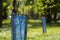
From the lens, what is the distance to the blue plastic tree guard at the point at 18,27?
275 inches

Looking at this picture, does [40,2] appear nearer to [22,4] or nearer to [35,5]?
[35,5]

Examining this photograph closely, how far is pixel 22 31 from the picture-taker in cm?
717

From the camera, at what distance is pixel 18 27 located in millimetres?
7102

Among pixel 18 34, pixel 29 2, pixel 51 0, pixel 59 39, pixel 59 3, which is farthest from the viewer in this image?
pixel 29 2

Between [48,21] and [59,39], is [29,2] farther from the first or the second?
[59,39]

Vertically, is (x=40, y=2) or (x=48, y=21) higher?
(x=40, y=2)

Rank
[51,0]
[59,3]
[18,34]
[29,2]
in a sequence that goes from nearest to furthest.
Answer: [18,34], [51,0], [59,3], [29,2]

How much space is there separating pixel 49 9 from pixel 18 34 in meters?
28.9

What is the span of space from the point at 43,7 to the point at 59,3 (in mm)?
2827

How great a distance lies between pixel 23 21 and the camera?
7184mm

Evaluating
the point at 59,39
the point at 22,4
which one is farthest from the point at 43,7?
the point at 59,39

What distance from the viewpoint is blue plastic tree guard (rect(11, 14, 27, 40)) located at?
6.98m

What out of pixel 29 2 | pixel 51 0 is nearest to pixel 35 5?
pixel 29 2

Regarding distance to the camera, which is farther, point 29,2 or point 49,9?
point 29,2
